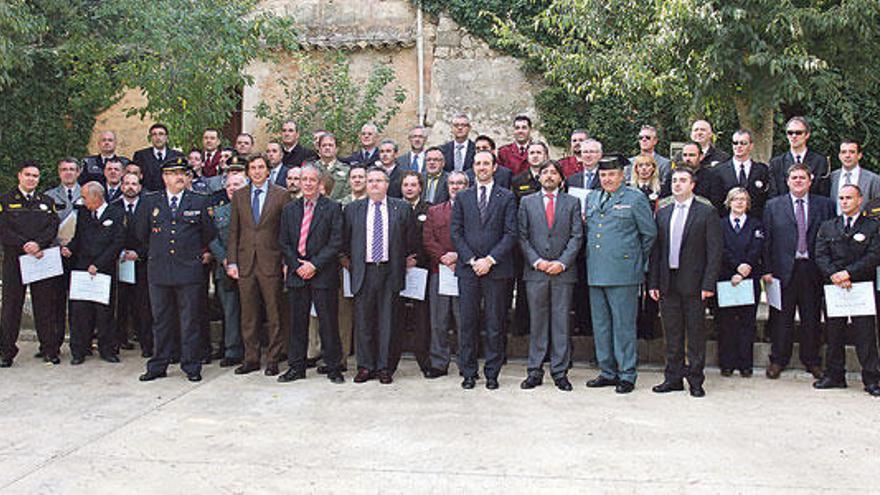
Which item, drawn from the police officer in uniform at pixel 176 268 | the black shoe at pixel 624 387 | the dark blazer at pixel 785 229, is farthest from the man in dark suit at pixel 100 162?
the dark blazer at pixel 785 229

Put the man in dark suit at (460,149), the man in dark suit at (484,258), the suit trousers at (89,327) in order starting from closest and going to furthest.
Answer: the man in dark suit at (484,258) < the suit trousers at (89,327) < the man in dark suit at (460,149)

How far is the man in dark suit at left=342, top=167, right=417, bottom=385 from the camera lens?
6977 mm

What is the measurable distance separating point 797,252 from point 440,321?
8.95 feet

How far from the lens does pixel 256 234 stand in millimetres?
7172

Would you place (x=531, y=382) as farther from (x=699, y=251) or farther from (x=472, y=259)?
(x=699, y=251)

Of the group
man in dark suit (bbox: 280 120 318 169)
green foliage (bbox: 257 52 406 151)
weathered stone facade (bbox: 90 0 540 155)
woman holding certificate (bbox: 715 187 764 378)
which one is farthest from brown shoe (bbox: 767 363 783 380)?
weathered stone facade (bbox: 90 0 540 155)

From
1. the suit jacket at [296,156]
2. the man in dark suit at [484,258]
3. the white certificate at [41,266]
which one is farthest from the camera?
the suit jacket at [296,156]

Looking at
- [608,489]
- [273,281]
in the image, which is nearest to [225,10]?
[273,281]

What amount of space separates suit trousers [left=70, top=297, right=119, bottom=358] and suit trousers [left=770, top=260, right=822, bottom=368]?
5400mm

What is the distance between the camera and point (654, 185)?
24.2 ft

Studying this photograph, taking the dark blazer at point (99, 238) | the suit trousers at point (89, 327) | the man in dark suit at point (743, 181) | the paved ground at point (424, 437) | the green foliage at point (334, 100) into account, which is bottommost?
the paved ground at point (424, 437)

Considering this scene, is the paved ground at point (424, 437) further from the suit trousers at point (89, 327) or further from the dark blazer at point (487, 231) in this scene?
the dark blazer at point (487, 231)

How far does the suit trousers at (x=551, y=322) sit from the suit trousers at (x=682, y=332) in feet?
2.35

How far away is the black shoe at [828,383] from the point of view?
261 inches
